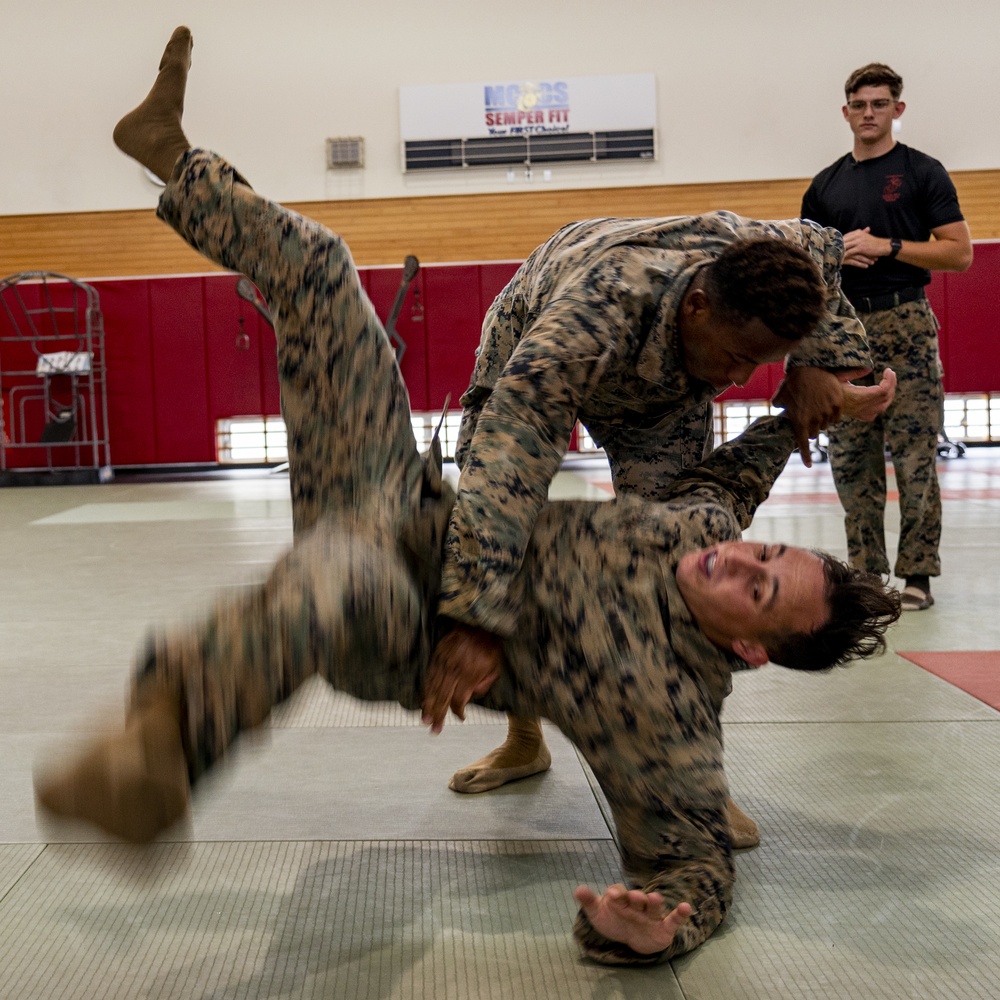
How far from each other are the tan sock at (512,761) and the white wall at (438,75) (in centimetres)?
888

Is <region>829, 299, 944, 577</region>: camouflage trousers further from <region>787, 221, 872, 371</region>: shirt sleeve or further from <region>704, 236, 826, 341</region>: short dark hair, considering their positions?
<region>704, 236, 826, 341</region>: short dark hair

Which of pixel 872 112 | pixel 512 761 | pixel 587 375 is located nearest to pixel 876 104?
pixel 872 112

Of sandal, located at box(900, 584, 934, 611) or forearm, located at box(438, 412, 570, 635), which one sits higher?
forearm, located at box(438, 412, 570, 635)

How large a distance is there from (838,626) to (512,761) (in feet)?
2.76

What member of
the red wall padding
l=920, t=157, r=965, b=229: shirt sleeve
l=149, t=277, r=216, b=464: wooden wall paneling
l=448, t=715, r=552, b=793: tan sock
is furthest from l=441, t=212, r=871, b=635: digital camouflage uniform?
l=149, t=277, r=216, b=464: wooden wall paneling

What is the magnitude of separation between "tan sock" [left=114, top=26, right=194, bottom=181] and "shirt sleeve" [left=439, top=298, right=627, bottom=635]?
0.81 meters

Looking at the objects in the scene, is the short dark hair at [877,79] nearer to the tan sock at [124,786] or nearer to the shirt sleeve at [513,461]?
the shirt sleeve at [513,461]

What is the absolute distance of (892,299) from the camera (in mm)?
3578

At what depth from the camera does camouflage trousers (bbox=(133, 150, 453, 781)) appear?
128cm

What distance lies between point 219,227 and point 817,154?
30.9 feet

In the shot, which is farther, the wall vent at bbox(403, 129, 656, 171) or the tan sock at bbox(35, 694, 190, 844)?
the wall vent at bbox(403, 129, 656, 171)

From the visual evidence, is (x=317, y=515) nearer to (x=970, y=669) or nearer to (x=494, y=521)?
(x=494, y=521)

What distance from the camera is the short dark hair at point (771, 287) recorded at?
1.68 metres

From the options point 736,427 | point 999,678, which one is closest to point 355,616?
point 999,678
